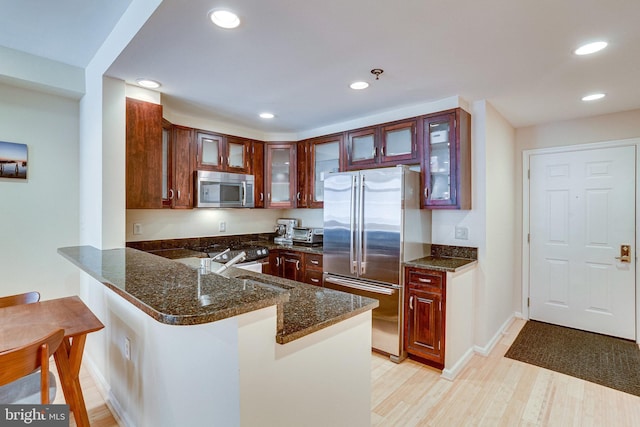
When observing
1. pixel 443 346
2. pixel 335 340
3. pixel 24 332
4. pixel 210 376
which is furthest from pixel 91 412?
pixel 443 346

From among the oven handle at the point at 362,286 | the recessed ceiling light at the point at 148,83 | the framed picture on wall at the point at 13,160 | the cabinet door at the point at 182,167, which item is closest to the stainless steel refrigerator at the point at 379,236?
the oven handle at the point at 362,286

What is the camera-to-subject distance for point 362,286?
3.06m

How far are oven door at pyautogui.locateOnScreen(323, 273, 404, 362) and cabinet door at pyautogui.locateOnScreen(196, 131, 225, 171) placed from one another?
2.09 meters

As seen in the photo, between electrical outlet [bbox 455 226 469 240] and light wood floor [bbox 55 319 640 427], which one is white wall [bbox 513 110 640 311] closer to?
electrical outlet [bbox 455 226 469 240]

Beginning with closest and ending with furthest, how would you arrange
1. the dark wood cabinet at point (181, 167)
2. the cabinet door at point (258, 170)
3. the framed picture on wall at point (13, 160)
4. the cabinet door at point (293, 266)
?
the framed picture on wall at point (13, 160)
the dark wood cabinet at point (181, 167)
the cabinet door at point (293, 266)
the cabinet door at point (258, 170)

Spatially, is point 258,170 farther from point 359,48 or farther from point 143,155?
point 359,48

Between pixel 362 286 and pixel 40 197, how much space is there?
3070mm

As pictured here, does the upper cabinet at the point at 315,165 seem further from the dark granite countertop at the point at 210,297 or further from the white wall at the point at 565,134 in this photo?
the white wall at the point at 565,134

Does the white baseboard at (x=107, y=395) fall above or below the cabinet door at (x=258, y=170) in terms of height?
below

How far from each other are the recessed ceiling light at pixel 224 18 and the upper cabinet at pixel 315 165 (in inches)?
83.0

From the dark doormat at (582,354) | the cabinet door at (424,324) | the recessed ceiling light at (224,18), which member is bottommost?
the dark doormat at (582,354)

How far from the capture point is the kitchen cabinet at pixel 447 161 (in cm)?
283

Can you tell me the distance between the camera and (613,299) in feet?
11.1

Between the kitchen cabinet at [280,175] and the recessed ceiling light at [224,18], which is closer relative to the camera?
the recessed ceiling light at [224,18]
